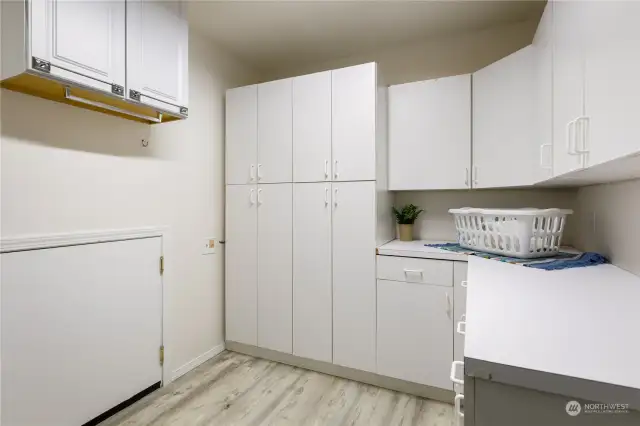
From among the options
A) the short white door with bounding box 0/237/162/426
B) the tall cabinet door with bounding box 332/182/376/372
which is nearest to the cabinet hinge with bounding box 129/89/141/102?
the short white door with bounding box 0/237/162/426

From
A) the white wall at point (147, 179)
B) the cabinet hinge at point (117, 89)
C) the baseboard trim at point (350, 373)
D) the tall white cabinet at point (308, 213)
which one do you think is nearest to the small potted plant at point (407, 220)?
the tall white cabinet at point (308, 213)

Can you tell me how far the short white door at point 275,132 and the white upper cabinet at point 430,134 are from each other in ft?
2.52

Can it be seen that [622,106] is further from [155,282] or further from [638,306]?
[155,282]

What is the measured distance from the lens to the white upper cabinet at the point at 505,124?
1966 mm

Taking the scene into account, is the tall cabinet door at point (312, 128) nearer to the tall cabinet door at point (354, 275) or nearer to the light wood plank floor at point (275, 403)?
the tall cabinet door at point (354, 275)

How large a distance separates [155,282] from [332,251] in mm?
1197

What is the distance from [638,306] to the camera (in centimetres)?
92

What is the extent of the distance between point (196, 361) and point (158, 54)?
6.94 feet

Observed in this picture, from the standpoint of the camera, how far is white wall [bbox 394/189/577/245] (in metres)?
2.30

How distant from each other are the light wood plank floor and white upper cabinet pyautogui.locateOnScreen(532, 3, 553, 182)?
1.49 metres

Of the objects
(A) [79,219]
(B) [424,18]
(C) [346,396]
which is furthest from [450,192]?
(A) [79,219]

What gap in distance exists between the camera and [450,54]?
2.58 metres

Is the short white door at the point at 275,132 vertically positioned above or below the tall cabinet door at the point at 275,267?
above

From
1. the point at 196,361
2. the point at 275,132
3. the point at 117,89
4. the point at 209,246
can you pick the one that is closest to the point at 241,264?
the point at 209,246
